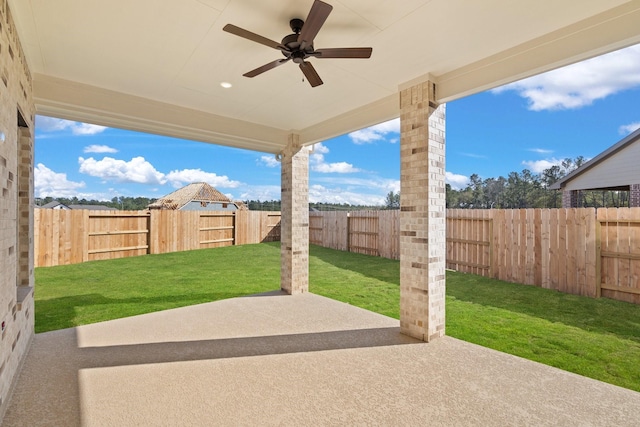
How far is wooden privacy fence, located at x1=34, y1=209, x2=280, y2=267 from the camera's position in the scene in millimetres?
8344

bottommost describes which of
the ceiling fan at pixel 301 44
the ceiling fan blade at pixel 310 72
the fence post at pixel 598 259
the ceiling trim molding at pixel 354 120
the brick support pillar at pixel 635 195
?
the fence post at pixel 598 259

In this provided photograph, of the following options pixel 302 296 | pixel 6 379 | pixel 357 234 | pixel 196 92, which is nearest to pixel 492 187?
pixel 357 234

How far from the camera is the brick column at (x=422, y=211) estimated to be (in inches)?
131

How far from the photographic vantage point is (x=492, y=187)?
23969 millimetres

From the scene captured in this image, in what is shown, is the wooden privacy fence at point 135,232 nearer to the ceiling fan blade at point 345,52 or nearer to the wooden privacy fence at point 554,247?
the wooden privacy fence at point 554,247

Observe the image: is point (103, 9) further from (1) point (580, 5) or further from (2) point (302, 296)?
(2) point (302, 296)

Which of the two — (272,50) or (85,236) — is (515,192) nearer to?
(272,50)

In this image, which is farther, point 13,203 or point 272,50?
point 272,50

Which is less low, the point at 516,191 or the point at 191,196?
the point at 516,191

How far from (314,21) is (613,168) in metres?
10.7

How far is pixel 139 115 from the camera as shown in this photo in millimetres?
3891

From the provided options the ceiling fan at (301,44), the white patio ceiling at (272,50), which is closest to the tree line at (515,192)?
the white patio ceiling at (272,50)

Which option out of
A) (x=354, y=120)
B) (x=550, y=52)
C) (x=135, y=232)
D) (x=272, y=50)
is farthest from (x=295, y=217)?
(x=135, y=232)

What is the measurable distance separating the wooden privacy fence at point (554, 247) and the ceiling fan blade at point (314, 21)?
5687 mm
